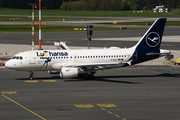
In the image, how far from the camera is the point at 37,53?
2340 inches

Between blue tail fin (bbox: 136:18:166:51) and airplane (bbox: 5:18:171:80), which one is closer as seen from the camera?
airplane (bbox: 5:18:171:80)

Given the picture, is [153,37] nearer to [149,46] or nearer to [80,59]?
[149,46]

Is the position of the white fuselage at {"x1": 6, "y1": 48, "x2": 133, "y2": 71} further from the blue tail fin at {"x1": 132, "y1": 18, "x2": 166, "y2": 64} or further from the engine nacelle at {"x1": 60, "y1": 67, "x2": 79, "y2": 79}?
the engine nacelle at {"x1": 60, "y1": 67, "x2": 79, "y2": 79}

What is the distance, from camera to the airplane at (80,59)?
5869 cm

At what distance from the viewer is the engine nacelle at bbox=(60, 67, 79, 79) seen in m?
57.6

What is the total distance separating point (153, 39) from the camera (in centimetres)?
6316

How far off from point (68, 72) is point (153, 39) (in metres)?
12.0

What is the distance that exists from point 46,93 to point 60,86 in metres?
4.77

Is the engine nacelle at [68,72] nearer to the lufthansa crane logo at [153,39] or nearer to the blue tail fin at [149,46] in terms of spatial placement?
the blue tail fin at [149,46]

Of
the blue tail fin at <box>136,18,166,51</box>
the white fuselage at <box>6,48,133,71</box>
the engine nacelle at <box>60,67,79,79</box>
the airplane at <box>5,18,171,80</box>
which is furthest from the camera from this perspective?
the blue tail fin at <box>136,18,166,51</box>

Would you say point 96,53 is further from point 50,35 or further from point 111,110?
point 50,35

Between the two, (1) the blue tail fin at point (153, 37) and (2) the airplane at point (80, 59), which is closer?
(2) the airplane at point (80, 59)

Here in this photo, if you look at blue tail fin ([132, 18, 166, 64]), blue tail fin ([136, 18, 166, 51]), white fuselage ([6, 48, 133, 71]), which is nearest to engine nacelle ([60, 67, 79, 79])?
white fuselage ([6, 48, 133, 71])

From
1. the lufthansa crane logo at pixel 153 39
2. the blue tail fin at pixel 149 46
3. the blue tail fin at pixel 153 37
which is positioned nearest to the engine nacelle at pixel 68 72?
the blue tail fin at pixel 149 46
